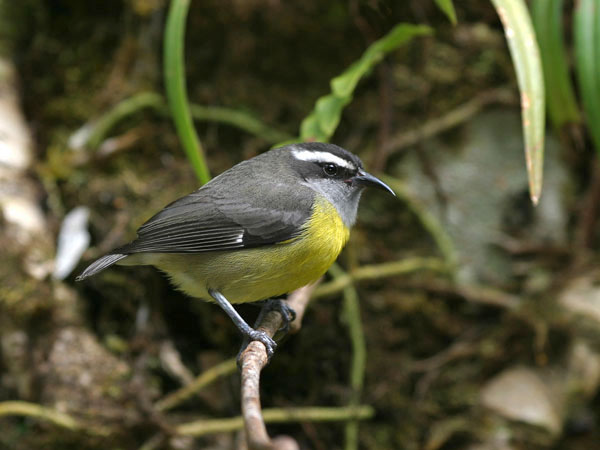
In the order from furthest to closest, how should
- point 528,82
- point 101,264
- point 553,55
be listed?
1. point 553,55
2. point 528,82
3. point 101,264

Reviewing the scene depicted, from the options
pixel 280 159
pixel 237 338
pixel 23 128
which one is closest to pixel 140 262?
pixel 280 159

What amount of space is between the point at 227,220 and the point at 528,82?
1268 mm

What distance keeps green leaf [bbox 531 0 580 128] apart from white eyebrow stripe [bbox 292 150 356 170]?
43.4 inches

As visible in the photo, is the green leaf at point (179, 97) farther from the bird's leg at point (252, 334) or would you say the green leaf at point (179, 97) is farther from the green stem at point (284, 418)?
the green stem at point (284, 418)

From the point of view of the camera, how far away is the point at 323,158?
2.53 metres

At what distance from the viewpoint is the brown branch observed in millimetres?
1067

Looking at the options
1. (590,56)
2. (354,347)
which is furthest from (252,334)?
(590,56)

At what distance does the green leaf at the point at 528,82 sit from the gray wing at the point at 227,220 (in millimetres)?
844

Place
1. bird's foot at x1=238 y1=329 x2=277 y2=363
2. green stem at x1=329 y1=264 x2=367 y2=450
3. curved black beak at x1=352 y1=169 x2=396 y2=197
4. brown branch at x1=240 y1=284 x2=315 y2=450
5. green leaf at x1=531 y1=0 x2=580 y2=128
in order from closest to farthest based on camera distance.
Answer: brown branch at x1=240 y1=284 x2=315 y2=450 → bird's foot at x1=238 y1=329 x2=277 y2=363 → curved black beak at x1=352 y1=169 x2=396 y2=197 → green leaf at x1=531 y1=0 x2=580 y2=128 → green stem at x1=329 y1=264 x2=367 y2=450

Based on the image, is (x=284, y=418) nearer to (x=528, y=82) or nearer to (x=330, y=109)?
(x=330, y=109)

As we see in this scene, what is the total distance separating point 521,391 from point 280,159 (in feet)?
6.31

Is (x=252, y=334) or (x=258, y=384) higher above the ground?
(x=258, y=384)

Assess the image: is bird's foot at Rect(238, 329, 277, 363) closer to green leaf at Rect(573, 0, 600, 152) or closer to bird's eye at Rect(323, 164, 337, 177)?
bird's eye at Rect(323, 164, 337, 177)

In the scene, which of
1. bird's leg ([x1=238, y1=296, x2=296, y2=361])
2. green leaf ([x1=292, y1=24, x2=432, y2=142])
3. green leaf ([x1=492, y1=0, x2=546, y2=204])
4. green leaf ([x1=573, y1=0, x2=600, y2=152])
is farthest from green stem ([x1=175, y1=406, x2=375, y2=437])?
green leaf ([x1=573, y1=0, x2=600, y2=152])
